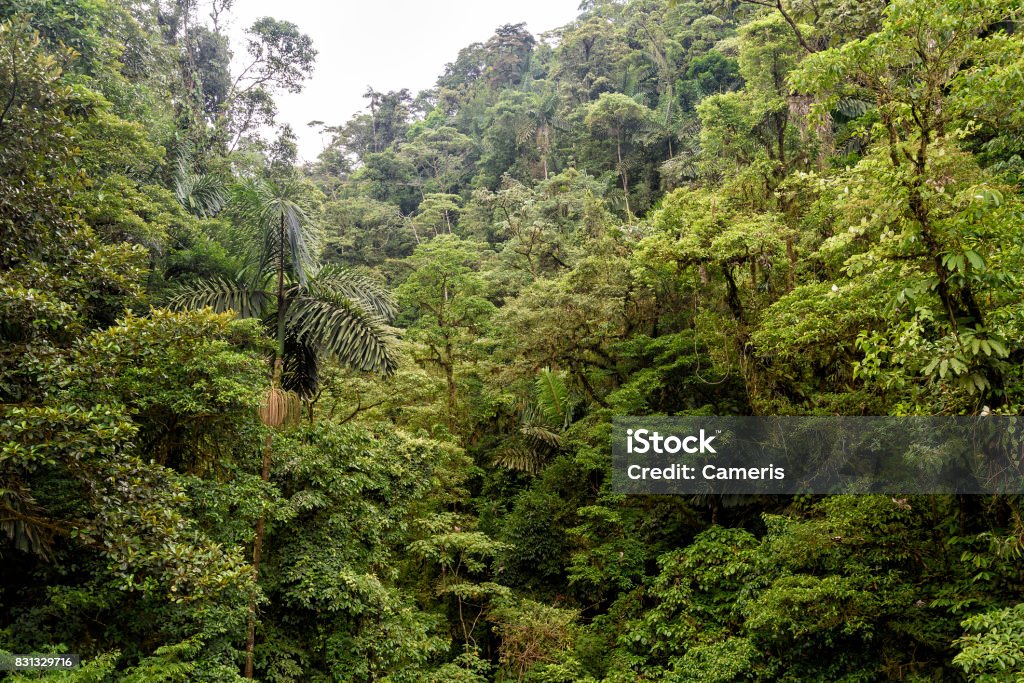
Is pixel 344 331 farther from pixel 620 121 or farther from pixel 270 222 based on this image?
pixel 620 121

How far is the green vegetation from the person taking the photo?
5336 mm

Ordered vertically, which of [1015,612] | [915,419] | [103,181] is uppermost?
[103,181]

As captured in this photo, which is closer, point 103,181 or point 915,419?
point 915,419

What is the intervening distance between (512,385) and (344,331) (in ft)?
14.2

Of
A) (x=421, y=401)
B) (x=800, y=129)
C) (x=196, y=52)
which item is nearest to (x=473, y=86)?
(x=196, y=52)

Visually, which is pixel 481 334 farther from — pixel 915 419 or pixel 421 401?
pixel 915 419

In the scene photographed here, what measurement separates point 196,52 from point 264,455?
21500 millimetres

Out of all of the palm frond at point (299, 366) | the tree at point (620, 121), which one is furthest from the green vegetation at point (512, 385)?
the tree at point (620, 121)

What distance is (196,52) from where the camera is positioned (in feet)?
79.2


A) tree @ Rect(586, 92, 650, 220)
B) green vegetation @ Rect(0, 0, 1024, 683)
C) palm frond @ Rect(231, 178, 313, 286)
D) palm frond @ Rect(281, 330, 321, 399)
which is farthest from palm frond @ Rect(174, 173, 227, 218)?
tree @ Rect(586, 92, 650, 220)

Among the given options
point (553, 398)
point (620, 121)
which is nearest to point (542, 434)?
point (553, 398)

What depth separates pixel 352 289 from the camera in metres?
10.5

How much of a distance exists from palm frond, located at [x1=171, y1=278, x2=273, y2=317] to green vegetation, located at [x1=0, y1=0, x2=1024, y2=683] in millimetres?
47

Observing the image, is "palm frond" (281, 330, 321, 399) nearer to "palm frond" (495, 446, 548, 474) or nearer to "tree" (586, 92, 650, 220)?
"palm frond" (495, 446, 548, 474)
